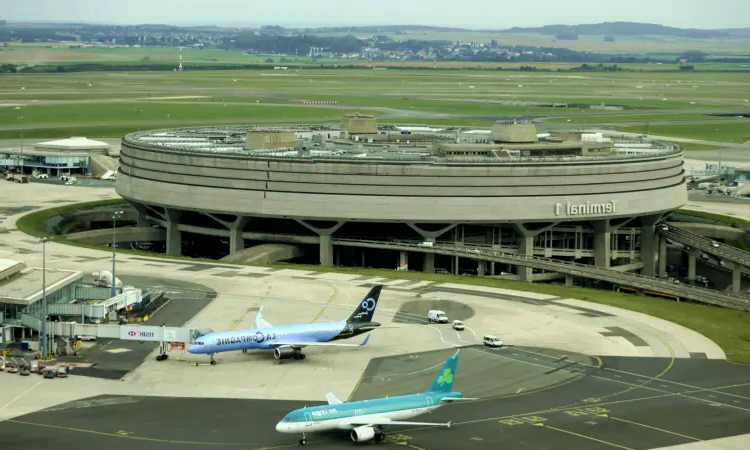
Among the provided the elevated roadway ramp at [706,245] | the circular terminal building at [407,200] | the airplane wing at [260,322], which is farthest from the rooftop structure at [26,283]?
the elevated roadway ramp at [706,245]

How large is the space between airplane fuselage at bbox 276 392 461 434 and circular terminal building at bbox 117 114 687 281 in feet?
222

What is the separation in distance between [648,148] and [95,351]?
353 ft

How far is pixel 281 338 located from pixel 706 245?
76.5 meters

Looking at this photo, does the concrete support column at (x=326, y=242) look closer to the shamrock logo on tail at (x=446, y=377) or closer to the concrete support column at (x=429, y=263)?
the concrete support column at (x=429, y=263)

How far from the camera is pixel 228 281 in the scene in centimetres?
12669

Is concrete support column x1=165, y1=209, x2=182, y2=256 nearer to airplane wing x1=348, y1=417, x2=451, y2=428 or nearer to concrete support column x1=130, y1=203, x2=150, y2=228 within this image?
concrete support column x1=130, y1=203, x2=150, y2=228

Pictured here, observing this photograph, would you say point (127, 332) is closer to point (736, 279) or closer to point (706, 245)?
point (736, 279)

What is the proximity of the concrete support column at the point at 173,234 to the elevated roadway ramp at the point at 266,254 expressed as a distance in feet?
44.1

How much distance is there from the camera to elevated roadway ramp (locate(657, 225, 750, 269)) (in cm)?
14688

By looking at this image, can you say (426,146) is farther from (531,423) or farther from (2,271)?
(531,423)

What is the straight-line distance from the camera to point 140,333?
96.4 meters

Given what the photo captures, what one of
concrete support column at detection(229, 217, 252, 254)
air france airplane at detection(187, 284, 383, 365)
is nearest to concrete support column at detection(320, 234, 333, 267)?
concrete support column at detection(229, 217, 252, 254)

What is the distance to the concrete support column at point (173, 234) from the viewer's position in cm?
15738

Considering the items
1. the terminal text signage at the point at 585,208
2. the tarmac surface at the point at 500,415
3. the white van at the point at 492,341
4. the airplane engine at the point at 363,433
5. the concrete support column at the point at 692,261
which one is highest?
the terminal text signage at the point at 585,208
